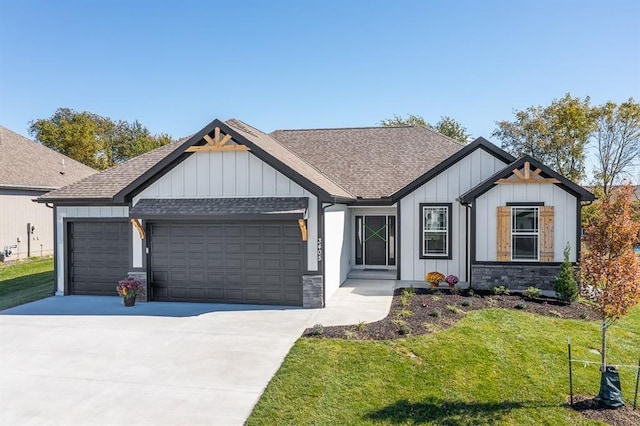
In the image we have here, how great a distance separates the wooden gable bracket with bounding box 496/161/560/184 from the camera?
12.3m

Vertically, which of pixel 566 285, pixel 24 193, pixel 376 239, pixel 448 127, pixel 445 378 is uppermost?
pixel 448 127

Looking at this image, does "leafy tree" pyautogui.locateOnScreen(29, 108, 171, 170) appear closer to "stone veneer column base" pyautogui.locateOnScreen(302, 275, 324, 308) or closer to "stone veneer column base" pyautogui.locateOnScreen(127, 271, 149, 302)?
"stone veneer column base" pyautogui.locateOnScreen(127, 271, 149, 302)

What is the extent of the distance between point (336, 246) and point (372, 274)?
2.87m

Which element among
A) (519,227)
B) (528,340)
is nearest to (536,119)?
(519,227)

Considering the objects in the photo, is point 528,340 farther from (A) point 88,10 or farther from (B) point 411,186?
(A) point 88,10

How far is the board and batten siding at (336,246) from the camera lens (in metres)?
11.6

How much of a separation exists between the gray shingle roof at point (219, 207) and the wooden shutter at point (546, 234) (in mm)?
7309

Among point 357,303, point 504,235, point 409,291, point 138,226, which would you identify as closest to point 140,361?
point 138,226

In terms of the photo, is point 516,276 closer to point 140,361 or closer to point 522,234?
point 522,234

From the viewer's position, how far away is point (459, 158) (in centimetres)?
1368

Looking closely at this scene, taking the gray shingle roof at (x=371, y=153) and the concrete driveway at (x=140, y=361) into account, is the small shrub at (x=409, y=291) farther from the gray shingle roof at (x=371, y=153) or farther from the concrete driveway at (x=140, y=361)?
the gray shingle roof at (x=371, y=153)

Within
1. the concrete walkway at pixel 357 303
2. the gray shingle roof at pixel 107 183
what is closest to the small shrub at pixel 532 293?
the concrete walkway at pixel 357 303

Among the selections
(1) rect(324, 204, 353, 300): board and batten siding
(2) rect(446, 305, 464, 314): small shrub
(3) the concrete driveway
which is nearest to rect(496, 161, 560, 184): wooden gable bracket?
(2) rect(446, 305, 464, 314): small shrub

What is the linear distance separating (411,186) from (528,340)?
21.7 feet
